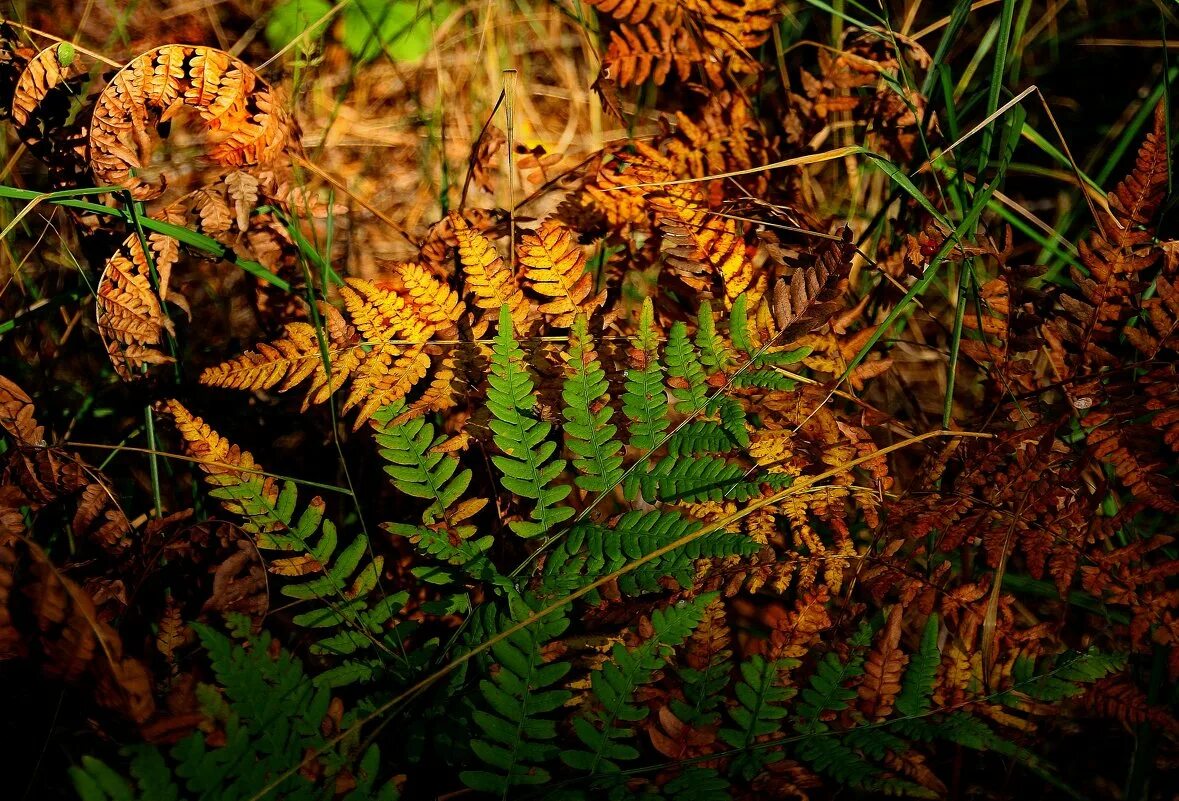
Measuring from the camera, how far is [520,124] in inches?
108

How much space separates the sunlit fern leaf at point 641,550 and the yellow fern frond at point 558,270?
1.67 feet

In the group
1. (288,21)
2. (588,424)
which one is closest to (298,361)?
(588,424)

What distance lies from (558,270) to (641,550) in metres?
0.66

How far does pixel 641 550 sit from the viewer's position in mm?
1401

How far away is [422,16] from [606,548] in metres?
2.08

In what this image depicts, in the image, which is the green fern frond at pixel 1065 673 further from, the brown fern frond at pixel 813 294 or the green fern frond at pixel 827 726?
the brown fern frond at pixel 813 294

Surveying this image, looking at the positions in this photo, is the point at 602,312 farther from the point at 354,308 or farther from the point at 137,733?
the point at 137,733

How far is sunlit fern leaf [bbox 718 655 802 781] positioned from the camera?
1286mm

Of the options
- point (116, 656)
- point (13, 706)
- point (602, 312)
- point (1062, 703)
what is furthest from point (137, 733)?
point (1062, 703)

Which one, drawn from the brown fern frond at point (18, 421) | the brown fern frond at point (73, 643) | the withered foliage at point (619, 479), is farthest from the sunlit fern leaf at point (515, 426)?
the brown fern frond at point (18, 421)

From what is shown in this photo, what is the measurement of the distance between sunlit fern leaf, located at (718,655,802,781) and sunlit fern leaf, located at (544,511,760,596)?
19 centimetres

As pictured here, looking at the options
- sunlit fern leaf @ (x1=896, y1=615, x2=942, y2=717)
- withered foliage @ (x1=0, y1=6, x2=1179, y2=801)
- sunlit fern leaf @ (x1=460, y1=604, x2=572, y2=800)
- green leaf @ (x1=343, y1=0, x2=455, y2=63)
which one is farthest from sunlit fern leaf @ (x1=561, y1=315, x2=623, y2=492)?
green leaf @ (x1=343, y1=0, x2=455, y2=63)

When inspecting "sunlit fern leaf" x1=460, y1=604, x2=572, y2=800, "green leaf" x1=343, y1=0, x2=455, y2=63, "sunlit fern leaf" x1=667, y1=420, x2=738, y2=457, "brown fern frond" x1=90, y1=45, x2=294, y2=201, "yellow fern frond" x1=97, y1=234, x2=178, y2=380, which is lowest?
"sunlit fern leaf" x1=460, y1=604, x2=572, y2=800

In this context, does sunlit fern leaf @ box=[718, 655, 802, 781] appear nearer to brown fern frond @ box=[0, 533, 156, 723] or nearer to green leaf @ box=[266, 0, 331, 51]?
brown fern frond @ box=[0, 533, 156, 723]
